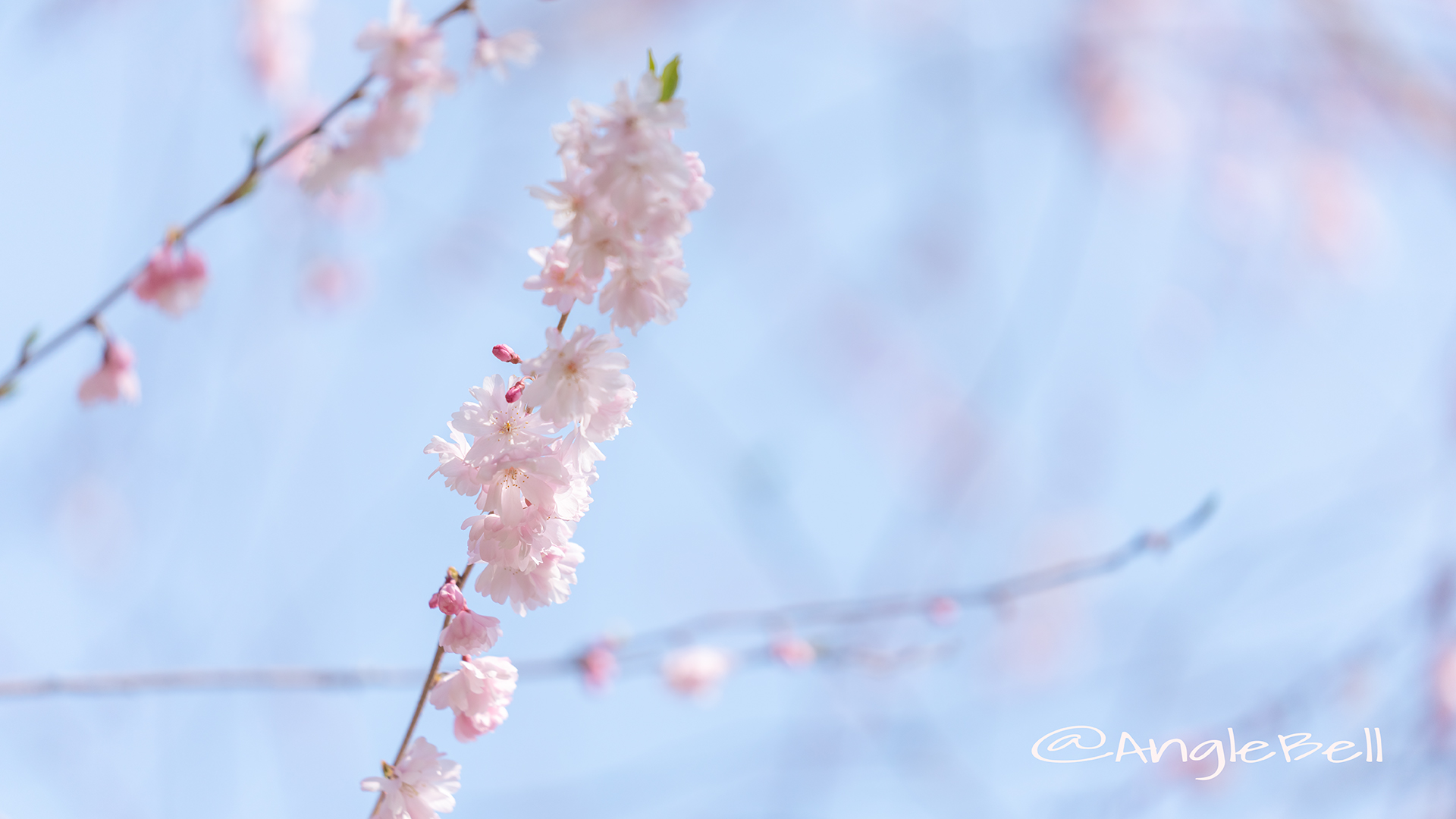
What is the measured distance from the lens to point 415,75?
1600 millimetres

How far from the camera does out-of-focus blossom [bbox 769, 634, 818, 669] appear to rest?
2582 millimetres

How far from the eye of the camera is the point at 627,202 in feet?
3.11

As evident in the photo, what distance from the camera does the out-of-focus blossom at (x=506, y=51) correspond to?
1427 mm

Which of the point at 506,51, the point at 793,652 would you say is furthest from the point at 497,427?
the point at 793,652

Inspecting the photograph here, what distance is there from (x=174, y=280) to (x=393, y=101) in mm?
583

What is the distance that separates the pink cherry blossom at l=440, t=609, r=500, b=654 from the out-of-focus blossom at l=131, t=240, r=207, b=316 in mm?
1114

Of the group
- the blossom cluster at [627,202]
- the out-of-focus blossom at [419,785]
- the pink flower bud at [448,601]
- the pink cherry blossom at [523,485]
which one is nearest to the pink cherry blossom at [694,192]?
the blossom cluster at [627,202]

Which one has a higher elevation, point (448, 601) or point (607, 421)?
point (607, 421)

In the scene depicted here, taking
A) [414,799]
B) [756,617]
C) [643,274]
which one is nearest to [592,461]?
[643,274]

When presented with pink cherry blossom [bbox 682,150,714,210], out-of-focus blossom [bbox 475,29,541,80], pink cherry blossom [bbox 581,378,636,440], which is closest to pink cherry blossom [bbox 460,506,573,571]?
pink cherry blossom [bbox 581,378,636,440]

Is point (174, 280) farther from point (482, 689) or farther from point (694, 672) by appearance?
point (694, 672)

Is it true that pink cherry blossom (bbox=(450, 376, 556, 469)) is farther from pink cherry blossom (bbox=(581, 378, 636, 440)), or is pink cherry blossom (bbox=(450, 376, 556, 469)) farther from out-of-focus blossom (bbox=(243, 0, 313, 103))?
out-of-focus blossom (bbox=(243, 0, 313, 103))

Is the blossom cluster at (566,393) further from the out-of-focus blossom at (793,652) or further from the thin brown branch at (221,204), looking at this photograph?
the out-of-focus blossom at (793,652)

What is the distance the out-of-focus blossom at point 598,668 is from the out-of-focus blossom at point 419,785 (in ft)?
3.40
